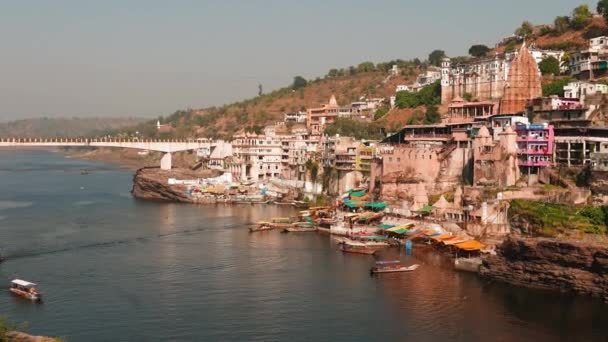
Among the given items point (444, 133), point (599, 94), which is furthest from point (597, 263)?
point (444, 133)

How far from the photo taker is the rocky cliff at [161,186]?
170ft

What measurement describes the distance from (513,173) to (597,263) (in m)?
9.97

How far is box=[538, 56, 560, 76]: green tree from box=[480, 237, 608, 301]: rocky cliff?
24.7 m

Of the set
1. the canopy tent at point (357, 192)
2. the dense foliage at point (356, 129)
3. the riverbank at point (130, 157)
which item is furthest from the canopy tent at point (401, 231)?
the riverbank at point (130, 157)

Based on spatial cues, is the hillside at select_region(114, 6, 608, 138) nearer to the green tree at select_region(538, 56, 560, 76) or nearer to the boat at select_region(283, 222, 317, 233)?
the green tree at select_region(538, 56, 560, 76)

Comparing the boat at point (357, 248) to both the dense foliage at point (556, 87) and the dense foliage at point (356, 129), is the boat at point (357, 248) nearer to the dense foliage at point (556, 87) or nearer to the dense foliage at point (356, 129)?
the dense foliage at point (556, 87)

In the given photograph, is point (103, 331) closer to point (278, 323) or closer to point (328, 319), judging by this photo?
point (278, 323)

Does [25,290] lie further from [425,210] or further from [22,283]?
[425,210]

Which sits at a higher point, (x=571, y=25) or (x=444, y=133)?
(x=571, y=25)

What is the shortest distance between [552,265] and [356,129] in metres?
32.5

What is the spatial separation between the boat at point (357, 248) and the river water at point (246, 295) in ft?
2.03

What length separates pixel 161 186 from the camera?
5250 cm

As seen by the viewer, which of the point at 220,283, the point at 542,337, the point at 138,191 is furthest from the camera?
the point at 138,191

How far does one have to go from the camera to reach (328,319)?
22.4 meters
